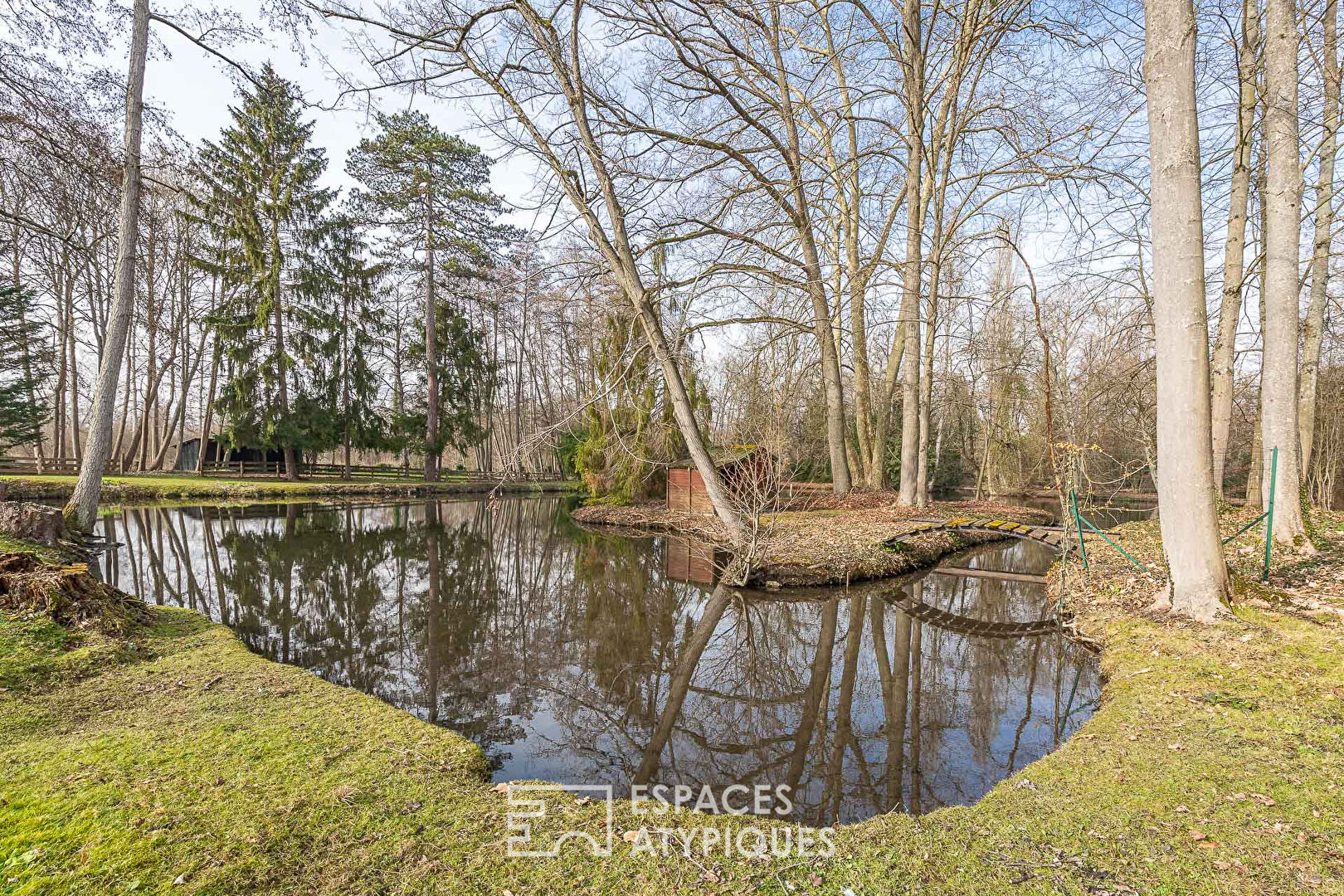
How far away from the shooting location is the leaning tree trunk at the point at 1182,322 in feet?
16.3

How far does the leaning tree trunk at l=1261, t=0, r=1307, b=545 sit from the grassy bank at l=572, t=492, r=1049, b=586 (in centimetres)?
483

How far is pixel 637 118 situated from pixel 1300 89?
10366 millimetres

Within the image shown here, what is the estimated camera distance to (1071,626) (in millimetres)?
6609

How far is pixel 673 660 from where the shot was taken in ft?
19.5

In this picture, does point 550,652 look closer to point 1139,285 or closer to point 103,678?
point 103,678

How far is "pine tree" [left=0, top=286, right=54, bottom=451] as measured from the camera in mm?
19016

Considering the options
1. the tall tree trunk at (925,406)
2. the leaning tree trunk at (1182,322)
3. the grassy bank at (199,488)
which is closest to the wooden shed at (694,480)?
the tall tree trunk at (925,406)

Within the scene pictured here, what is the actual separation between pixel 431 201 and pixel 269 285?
7.69 meters

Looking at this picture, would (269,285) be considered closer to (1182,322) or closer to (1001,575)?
(1001,575)

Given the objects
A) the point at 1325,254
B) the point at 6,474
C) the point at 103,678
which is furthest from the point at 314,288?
the point at 1325,254

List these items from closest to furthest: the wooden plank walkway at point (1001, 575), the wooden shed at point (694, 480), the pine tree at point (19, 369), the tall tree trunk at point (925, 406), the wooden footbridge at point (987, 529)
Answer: the wooden plank walkway at point (1001, 575), the wooden footbridge at point (987, 529), the tall tree trunk at point (925, 406), the wooden shed at point (694, 480), the pine tree at point (19, 369)

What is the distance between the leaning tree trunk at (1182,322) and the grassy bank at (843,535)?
444 cm

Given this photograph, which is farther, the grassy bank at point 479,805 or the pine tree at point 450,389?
the pine tree at point 450,389

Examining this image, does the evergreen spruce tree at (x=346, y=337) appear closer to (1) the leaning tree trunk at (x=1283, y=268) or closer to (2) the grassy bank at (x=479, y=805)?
(2) the grassy bank at (x=479, y=805)
